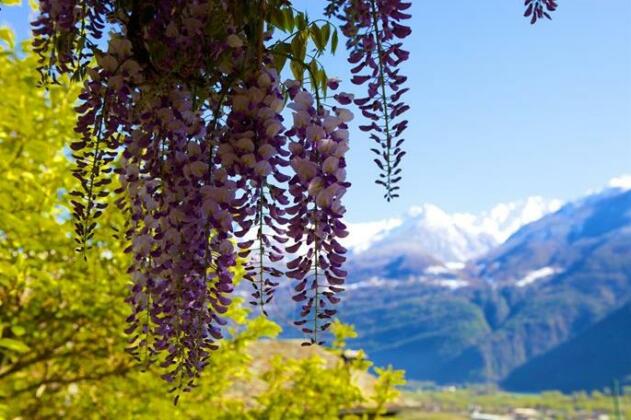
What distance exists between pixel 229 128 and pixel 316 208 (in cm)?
25

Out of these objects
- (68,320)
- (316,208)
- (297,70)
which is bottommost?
(316,208)

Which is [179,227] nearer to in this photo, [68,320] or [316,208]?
[316,208]

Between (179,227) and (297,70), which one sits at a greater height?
(297,70)

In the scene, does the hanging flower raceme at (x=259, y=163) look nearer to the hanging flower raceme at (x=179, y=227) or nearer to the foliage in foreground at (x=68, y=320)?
the hanging flower raceme at (x=179, y=227)

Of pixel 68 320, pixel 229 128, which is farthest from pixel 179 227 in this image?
pixel 68 320

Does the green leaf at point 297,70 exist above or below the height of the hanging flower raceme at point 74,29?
below

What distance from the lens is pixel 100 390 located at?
6.25 m

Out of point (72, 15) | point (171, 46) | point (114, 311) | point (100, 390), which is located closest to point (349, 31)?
point (171, 46)

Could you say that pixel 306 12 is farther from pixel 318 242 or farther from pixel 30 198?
pixel 30 198

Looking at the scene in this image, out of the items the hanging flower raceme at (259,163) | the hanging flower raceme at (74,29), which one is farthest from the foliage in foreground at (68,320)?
the hanging flower raceme at (259,163)

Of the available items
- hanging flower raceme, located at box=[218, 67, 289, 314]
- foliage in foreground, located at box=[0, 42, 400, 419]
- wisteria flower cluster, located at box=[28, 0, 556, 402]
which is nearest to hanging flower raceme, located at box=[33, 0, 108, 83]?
wisteria flower cluster, located at box=[28, 0, 556, 402]

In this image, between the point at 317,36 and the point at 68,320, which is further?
the point at 68,320

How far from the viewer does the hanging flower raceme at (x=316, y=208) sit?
56.4 inches

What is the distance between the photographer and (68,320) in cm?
620
